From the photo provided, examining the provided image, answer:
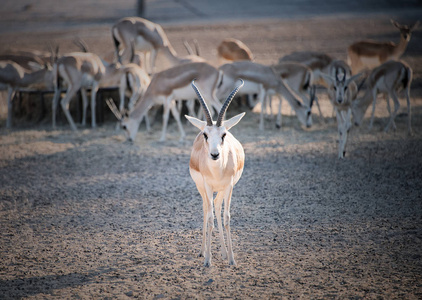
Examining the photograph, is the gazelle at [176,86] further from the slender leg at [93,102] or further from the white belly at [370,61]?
the white belly at [370,61]

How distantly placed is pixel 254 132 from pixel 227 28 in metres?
25.8

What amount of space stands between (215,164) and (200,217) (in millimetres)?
1857

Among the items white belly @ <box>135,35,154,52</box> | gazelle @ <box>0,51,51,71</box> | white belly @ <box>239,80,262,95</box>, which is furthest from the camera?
gazelle @ <box>0,51,51,71</box>

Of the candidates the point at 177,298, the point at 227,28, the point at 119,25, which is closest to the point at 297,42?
the point at 227,28

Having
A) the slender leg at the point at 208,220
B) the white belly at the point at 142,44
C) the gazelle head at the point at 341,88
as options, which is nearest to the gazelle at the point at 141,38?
the white belly at the point at 142,44

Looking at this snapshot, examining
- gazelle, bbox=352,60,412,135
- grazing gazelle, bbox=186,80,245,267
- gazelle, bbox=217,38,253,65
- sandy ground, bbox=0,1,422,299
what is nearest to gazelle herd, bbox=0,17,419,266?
gazelle, bbox=352,60,412,135

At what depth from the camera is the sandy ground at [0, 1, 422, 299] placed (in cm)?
484

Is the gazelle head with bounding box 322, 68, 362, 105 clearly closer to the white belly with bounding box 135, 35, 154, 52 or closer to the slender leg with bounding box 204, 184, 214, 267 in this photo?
the slender leg with bounding box 204, 184, 214, 267

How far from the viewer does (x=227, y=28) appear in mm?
36156

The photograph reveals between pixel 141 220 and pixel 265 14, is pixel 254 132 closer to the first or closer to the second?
pixel 141 220

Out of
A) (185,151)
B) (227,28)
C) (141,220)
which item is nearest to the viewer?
(141,220)

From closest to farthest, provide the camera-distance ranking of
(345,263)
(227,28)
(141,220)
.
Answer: (345,263), (141,220), (227,28)

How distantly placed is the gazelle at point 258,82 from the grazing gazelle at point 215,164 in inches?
261

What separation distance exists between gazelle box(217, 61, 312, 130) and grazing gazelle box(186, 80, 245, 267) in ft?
21.8
